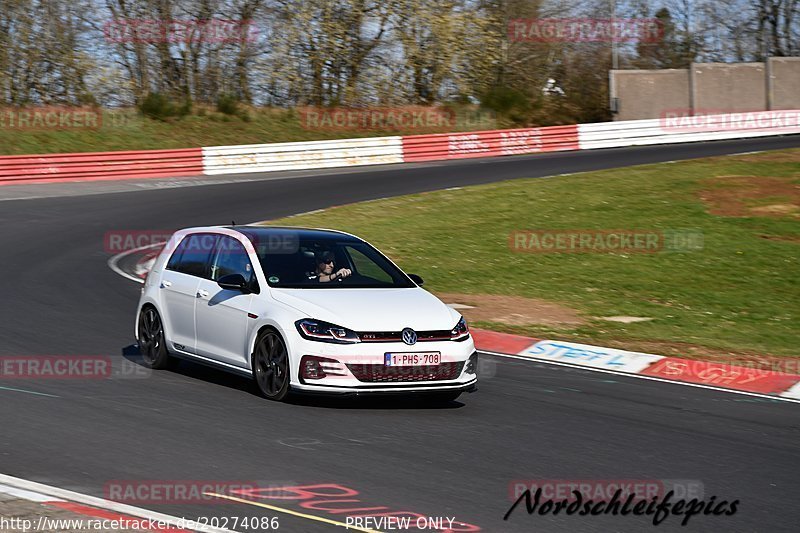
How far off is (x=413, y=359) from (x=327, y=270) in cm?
149

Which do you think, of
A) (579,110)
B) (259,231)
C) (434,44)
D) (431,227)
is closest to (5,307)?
(259,231)

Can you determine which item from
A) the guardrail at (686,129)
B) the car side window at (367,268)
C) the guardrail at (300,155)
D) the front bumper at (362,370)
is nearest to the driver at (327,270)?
the car side window at (367,268)

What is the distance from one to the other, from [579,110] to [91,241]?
42628 mm

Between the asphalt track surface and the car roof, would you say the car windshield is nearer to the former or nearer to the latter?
the car roof

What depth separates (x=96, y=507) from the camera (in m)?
6.27

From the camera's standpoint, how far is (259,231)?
1084cm

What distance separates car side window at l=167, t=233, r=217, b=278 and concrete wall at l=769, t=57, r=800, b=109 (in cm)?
5433

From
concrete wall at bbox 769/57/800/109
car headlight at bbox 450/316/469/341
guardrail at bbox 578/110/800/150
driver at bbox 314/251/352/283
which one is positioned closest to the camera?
car headlight at bbox 450/316/469/341

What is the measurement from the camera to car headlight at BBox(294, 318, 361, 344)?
9203mm

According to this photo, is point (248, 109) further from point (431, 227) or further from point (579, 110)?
point (431, 227)

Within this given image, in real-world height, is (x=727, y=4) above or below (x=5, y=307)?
above

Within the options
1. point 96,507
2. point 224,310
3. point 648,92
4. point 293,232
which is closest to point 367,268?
point 293,232

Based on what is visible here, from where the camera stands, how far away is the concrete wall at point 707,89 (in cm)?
5947

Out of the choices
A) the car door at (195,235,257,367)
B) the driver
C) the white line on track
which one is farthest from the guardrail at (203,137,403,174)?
the driver
